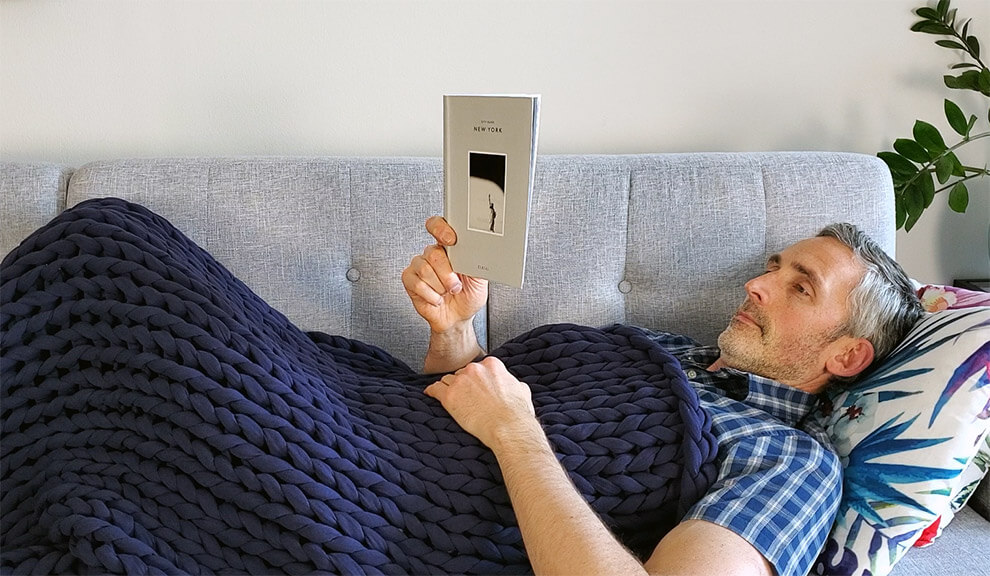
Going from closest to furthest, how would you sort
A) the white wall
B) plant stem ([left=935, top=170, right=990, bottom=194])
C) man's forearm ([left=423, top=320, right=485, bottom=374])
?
man's forearm ([left=423, top=320, right=485, bottom=374]) < the white wall < plant stem ([left=935, top=170, right=990, bottom=194])

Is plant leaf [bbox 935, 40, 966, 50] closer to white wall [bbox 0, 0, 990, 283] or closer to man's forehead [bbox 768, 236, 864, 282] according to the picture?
white wall [bbox 0, 0, 990, 283]

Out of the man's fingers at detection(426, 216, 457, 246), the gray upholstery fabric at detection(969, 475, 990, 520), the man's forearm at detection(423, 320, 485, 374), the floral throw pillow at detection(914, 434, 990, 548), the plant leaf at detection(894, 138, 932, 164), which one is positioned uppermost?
the plant leaf at detection(894, 138, 932, 164)

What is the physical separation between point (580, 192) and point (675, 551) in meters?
0.74

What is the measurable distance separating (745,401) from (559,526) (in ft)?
1.72

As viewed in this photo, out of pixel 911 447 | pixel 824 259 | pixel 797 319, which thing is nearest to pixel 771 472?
pixel 911 447

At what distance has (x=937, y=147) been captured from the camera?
6.29ft

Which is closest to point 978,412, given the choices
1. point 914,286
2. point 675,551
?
point 914,286

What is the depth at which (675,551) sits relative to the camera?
1102mm

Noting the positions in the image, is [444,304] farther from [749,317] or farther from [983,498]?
[983,498]

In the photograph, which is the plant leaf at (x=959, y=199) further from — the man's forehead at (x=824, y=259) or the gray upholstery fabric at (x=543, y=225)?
the man's forehead at (x=824, y=259)

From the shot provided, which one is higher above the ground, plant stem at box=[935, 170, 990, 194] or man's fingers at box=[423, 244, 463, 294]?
plant stem at box=[935, 170, 990, 194]

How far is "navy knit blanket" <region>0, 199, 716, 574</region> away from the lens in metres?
1.11

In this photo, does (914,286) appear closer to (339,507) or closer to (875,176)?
(875,176)

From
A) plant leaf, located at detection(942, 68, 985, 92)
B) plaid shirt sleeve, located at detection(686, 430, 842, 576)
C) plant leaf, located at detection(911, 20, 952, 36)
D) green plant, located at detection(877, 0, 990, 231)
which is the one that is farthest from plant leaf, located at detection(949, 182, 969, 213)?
plaid shirt sleeve, located at detection(686, 430, 842, 576)
